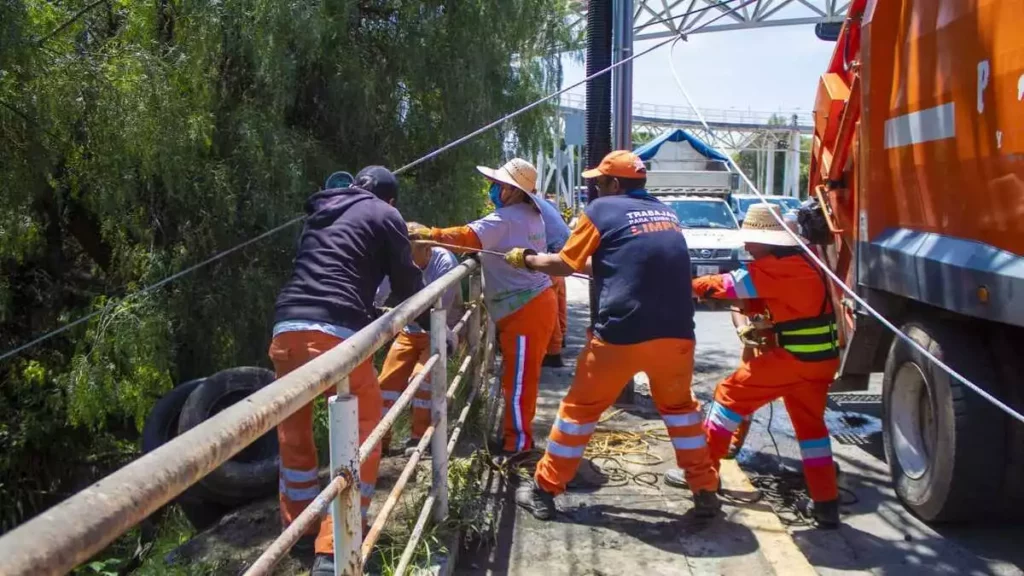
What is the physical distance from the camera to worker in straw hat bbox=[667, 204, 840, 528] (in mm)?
4145

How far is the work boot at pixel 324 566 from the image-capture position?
2.96m

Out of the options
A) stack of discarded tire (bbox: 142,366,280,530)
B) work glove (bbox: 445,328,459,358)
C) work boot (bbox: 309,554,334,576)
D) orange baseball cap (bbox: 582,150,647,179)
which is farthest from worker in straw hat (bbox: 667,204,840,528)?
stack of discarded tire (bbox: 142,366,280,530)

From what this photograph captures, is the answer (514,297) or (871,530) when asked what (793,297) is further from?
(514,297)

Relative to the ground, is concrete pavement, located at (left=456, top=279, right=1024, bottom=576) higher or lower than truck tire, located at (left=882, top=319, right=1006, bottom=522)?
lower

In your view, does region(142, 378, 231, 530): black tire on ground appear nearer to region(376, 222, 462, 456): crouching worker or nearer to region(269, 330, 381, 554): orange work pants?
region(376, 222, 462, 456): crouching worker

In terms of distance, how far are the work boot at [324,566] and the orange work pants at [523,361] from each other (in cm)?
193

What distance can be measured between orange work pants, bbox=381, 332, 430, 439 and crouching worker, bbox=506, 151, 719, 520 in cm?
98

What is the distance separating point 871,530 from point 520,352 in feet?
6.52

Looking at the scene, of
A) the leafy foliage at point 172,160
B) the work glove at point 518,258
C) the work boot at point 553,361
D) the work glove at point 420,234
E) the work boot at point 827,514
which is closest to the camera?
the work boot at point 827,514

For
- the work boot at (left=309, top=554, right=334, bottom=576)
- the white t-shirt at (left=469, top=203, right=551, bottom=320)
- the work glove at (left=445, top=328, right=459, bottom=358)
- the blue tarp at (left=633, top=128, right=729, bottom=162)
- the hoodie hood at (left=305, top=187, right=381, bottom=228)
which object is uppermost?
the blue tarp at (left=633, top=128, right=729, bottom=162)

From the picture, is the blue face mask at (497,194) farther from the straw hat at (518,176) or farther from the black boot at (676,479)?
the black boot at (676,479)

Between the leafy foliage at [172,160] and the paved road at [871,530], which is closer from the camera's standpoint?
the paved road at [871,530]

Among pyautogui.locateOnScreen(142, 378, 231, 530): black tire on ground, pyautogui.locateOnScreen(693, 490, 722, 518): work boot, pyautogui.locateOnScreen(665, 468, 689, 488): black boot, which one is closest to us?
pyautogui.locateOnScreen(693, 490, 722, 518): work boot

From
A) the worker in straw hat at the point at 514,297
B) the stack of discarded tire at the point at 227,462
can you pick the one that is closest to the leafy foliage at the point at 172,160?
the stack of discarded tire at the point at 227,462
